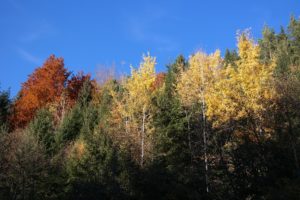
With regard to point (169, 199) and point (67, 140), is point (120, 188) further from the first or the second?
point (67, 140)

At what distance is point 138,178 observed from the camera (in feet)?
56.0

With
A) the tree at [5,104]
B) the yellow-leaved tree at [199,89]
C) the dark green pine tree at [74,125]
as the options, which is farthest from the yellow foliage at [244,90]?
the tree at [5,104]

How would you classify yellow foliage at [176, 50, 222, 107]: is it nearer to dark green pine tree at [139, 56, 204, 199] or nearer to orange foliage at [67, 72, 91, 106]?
dark green pine tree at [139, 56, 204, 199]

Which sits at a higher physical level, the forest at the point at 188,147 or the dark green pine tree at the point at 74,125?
the dark green pine tree at the point at 74,125

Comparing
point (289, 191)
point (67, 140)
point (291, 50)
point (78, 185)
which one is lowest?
point (289, 191)

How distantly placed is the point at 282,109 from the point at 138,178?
25.2ft

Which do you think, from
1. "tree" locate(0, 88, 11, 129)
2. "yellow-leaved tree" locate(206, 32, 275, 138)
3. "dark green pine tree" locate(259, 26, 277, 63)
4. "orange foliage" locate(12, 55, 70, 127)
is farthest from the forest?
"dark green pine tree" locate(259, 26, 277, 63)

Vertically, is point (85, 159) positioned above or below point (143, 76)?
below

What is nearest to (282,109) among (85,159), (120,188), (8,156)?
(120,188)

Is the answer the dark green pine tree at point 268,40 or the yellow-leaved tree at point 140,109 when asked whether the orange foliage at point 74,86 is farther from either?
the dark green pine tree at point 268,40

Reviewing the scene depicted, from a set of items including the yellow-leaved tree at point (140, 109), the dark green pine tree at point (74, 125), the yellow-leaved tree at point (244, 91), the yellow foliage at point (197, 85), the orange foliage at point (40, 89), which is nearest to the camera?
the yellow-leaved tree at point (244, 91)

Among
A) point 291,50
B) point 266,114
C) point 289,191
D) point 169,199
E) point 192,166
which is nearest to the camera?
point 289,191

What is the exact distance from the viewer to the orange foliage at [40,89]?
3691 centimetres

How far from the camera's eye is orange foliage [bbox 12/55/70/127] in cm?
3691
